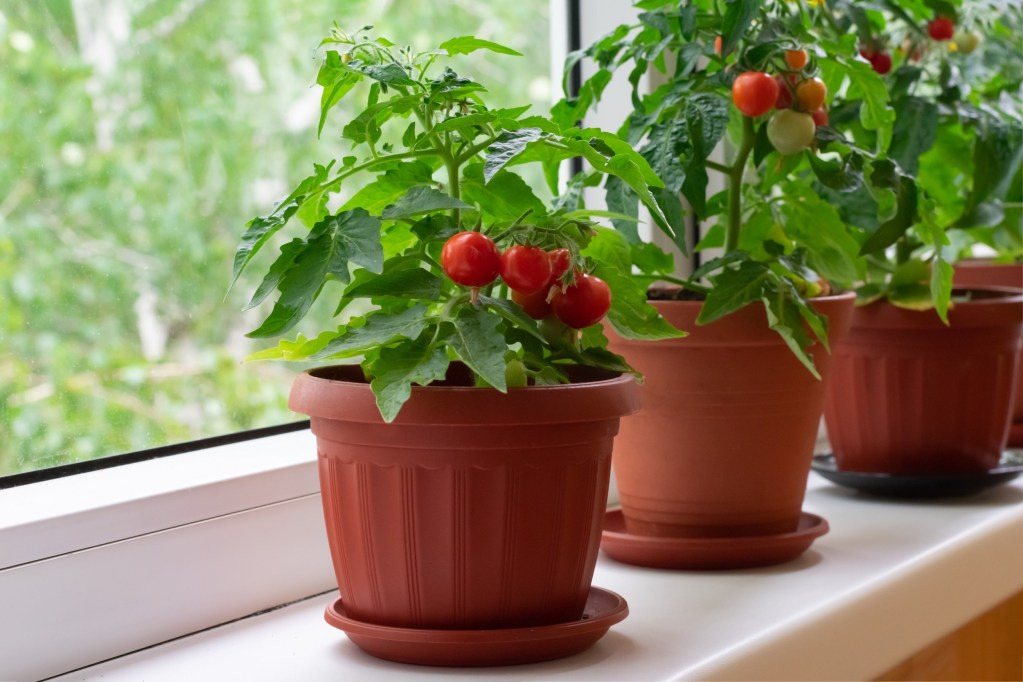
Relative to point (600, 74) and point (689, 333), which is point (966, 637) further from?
point (600, 74)

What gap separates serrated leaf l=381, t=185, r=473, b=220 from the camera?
0.63 meters

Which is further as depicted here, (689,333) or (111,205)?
(111,205)

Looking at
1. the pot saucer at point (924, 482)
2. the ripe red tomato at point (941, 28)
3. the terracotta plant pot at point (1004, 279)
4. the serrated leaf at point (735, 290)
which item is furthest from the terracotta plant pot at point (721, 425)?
the terracotta plant pot at point (1004, 279)

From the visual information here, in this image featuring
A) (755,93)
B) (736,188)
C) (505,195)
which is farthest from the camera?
(736,188)

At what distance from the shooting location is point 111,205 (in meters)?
1.07

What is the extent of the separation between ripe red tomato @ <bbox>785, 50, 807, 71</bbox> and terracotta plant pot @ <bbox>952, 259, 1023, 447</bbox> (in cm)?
62

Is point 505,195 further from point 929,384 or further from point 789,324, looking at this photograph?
point 929,384

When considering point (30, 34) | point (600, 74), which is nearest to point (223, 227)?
point (30, 34)

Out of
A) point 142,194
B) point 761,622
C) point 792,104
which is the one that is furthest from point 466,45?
point 142,194

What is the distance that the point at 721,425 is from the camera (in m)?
0.88

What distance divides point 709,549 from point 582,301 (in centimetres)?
31

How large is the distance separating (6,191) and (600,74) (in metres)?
0.47

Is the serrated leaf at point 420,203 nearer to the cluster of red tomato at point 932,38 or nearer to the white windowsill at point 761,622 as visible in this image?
the white windowsill at point 761,622

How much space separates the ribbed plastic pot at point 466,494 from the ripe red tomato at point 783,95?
32 centimetres
